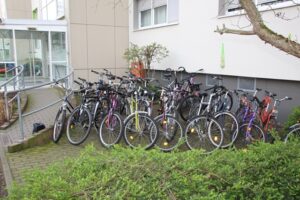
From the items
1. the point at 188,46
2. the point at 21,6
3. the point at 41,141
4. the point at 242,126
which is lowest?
the point at 41,141

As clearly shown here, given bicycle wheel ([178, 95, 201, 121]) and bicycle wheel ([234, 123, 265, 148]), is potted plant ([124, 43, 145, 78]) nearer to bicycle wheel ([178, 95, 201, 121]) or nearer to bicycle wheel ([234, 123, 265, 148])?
bicycle wheel ([178, 95, 201, 121])

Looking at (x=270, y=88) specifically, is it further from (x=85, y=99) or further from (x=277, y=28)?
(x=85, y=99)

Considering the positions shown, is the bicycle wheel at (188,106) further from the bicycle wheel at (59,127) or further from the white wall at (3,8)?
the white wall at (3,8)

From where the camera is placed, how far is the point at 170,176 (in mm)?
2039

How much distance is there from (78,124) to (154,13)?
20.8ft

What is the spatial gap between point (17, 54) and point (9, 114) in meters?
5.68

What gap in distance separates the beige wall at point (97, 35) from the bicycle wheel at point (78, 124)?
6250mm

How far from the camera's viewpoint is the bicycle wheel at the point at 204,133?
5.29 m

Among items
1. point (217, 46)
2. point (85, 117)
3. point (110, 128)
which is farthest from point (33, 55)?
point (110, 128)

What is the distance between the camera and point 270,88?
6.73 metres

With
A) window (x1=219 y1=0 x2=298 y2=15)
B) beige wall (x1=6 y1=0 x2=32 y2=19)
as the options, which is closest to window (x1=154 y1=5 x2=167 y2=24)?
window (x1=219 y1=0 x2=298 y2=15)

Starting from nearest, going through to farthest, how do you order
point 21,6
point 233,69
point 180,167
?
point 180,167 < point 233,69 < point 21,6

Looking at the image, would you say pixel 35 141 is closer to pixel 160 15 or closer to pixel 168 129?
pixel 168 129

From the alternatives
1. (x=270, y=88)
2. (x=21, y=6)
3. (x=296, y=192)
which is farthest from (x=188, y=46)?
(x=21, y=6)
